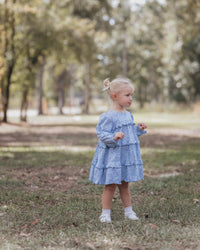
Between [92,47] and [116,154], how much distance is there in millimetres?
19028

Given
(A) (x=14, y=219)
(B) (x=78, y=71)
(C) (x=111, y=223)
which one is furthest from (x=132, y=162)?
(B) (x=78, y=71)

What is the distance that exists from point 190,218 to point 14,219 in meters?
1.94

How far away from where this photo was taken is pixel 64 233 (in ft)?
12.4

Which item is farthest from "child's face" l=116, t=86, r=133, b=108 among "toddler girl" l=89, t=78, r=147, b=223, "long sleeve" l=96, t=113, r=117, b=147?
"long sleeve" l=96, t=113, r=117, b=147

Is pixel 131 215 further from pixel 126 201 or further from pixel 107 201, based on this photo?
pixel 107 201

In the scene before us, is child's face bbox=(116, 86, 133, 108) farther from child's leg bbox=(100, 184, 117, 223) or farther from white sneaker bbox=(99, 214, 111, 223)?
white sneaker bbox=(99, 214, 111, 223)

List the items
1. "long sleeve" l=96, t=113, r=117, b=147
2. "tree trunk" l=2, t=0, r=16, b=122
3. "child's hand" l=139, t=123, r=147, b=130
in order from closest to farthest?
"long sleeve" l=96, t=113, r=117, b=147 → "child's hand" l=139, t=123, r=147, b=130 → "tree trunk" l=2, t=0, r=16, b=122

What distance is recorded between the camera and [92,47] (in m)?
22.5

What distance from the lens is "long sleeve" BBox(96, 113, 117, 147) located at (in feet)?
13.4

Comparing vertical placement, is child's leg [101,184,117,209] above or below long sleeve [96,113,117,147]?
below

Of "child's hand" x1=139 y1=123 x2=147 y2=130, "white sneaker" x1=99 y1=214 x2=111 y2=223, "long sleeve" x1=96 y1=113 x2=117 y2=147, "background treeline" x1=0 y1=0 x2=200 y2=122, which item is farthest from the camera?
"background treeline" x1=0 y1=0 x2=200 y2=122

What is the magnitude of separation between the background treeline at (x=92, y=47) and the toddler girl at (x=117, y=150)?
1.98 m

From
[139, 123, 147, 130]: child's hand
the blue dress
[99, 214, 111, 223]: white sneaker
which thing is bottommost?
[99, 214, 111, 223]: white sneaker

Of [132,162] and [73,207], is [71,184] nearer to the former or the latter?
[73,207]
